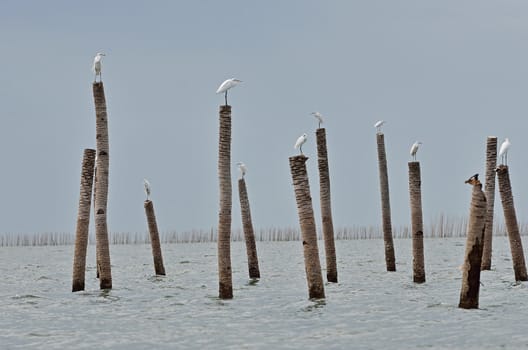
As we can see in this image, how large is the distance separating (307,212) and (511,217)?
6.42 metres

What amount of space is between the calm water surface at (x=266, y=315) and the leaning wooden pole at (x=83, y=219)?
0.51 meters

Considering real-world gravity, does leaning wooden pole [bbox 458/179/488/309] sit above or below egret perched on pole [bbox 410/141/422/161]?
below

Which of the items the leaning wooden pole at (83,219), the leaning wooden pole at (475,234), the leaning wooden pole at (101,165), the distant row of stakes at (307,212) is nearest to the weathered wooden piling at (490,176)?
the distant row of stakes at (307,212)

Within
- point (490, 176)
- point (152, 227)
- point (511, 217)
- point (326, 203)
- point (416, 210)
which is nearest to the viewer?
point (326, 203)

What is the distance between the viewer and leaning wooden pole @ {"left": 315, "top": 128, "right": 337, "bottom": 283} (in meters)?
19.1

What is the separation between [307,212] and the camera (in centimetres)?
1510

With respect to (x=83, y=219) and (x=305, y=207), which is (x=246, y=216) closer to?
(x=83, y=219)

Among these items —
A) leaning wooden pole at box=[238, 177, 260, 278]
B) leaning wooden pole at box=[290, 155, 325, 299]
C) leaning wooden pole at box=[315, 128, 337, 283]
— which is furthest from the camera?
leaning wooden pole at box=[238, 177, 260, 278]

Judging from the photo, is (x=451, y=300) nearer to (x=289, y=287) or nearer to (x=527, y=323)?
(x=527, y=323)

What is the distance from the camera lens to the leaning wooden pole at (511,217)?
19359 millimetres

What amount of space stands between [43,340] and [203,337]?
8.16ft

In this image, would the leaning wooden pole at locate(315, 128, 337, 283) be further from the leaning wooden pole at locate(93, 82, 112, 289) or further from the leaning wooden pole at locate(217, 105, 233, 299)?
the leaning wooden pole at locate(93, 82, 112, 289)

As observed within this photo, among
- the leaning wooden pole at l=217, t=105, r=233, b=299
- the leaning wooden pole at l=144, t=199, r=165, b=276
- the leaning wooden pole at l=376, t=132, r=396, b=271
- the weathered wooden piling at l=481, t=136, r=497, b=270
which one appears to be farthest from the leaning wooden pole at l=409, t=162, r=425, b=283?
the leaning wooden pole at l=144, t=199, r=165, b=276

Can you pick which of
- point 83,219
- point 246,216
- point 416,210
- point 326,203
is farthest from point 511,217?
point 83,219
